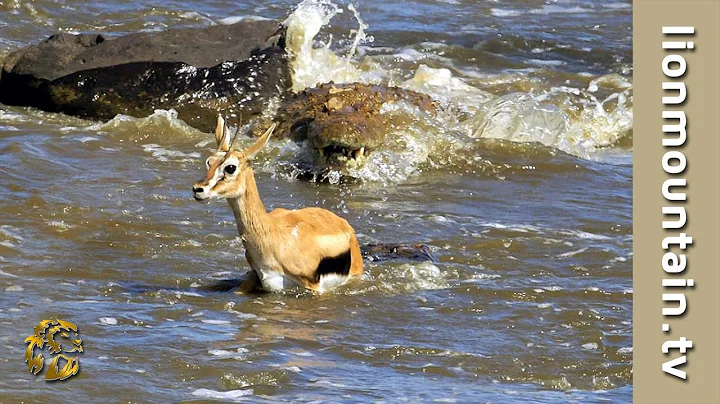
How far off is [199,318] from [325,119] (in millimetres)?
4211

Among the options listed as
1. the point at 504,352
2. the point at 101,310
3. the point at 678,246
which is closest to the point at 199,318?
the point at 101,310

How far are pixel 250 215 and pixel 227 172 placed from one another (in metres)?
0.37

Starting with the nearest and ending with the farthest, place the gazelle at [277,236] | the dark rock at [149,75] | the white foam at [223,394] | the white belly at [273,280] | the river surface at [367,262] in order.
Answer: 1. the white foam at [223,394]
2. the river surface at [367,262]
3. the gazelle at [277,236]
4. the white belly at [273,280]
5. the dark rock at [149,75]

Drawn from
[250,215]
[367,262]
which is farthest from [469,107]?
[250,215]

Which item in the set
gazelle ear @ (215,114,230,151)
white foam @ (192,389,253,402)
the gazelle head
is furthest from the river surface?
gazelle ear @ (215,114,230,151)

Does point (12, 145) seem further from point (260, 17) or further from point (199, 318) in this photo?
point (260, 17)

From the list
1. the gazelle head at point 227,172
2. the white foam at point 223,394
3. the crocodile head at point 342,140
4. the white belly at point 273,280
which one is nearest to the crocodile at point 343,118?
the crocodile head at point 342,140

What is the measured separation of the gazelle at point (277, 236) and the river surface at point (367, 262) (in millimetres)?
123

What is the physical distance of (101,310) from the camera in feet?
23.7

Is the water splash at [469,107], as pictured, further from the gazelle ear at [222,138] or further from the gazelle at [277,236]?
the gazelle ear at [222,138]

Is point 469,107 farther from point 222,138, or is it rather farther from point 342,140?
point 222,138

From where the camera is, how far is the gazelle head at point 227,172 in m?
7.18

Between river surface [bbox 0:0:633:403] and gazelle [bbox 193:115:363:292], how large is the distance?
0.12m

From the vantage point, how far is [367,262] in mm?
8445
